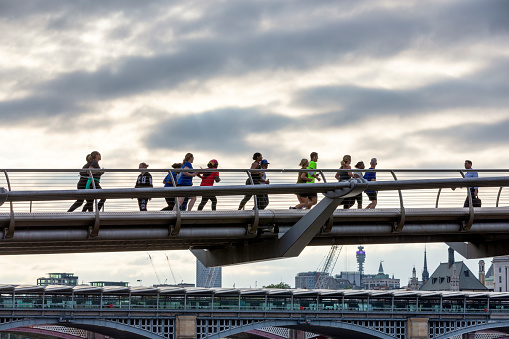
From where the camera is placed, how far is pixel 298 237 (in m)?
24.1

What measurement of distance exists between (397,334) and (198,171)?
65485 mm

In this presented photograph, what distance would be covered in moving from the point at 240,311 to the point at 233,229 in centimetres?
5276

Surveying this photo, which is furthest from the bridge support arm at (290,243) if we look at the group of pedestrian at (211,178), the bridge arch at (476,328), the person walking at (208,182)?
the bridge arch at (476,328)

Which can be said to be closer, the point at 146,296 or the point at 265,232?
the point at 265,232

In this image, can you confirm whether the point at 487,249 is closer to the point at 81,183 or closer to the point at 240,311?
the point at 81,183

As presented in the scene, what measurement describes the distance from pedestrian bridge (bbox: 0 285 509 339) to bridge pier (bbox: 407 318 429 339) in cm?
10

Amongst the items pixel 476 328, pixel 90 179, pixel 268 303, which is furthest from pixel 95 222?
pixel 476 328

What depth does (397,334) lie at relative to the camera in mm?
85312

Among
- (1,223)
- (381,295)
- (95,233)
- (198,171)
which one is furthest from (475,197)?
(381,295)

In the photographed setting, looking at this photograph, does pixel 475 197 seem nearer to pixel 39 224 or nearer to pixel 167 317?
pixel 39 224

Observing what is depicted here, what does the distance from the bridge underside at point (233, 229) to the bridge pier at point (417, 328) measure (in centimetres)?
5356

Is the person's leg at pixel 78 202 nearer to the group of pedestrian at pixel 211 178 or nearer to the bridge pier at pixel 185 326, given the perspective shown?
the group of pedestrian at pixel 211 178

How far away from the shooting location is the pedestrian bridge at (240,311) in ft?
236

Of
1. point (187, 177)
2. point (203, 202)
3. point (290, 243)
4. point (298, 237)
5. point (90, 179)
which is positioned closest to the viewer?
point (90, 179)
